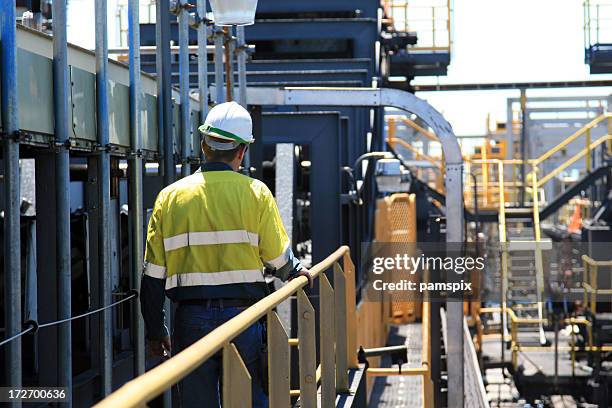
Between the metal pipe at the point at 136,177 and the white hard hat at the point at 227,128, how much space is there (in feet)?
5.25

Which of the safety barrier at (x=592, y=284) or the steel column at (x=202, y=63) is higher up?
the steel column at (x=202, y=63)

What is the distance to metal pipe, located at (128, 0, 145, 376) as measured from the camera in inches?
240

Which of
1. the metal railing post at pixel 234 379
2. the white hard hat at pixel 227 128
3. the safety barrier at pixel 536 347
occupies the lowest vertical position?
the safety barrier at pixel 536 347

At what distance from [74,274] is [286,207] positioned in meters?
3.60

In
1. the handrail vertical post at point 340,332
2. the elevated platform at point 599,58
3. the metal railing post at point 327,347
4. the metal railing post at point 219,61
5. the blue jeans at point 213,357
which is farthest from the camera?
the elevated platform at point 599,58

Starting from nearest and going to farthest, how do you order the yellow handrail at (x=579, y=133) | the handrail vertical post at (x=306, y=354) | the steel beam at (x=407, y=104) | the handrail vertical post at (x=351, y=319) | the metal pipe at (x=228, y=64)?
1. the handrail vertical post at (x=306, y=354)
2. the handrail vertical post at (x=351, y=319)
3. the metal pipe at (x=228, y=64)
4. the steel beam at (x=407, y=104)
5. the yellow handrail at (x=579, y=133)

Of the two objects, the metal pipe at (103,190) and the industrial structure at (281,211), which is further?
the metal pipe at (103,190)

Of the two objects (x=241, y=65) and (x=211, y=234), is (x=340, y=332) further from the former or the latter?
(x=241, y=65)

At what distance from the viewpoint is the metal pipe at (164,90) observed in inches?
265

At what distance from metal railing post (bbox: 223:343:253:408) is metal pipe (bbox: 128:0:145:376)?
9.23 ft

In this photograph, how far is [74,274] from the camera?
8.93m

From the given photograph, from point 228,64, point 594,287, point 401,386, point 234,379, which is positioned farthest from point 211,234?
point 594,287

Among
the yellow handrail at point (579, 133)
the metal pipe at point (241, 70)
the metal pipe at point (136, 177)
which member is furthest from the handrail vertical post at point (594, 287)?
the metal pipe at point (136, 177)

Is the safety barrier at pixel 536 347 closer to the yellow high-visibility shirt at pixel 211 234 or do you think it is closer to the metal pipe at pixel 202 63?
the metal pipe at pixel 202 63
